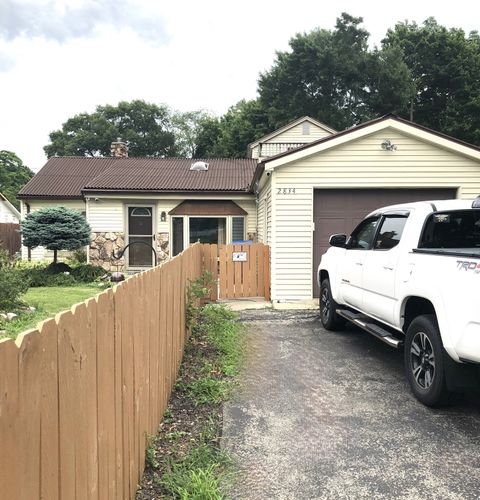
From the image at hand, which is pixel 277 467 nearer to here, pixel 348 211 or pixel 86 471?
pixel 86 471

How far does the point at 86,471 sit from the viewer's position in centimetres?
183

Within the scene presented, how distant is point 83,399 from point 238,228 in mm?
13910

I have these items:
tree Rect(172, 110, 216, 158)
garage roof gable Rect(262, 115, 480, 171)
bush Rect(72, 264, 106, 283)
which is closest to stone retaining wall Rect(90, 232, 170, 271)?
bush Rect(72, 264, 106, 283)

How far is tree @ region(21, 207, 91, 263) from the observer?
13.5 meters

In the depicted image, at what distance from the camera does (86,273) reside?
44.7 feet

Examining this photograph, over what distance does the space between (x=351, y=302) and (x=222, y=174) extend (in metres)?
12.8

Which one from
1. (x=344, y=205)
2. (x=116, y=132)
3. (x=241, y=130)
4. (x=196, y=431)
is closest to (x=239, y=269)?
(x=344, y=205)

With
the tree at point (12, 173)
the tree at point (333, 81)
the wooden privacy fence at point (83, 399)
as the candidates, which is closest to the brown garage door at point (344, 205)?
the wooden privacy fence at point (83, 399)

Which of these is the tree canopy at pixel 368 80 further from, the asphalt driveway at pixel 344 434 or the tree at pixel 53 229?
the asphalt driveway at pixel 344 434

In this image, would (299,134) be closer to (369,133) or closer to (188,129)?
(369,133)

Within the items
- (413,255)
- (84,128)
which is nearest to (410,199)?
(413,255)

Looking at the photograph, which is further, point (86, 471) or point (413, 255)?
point (413, 255)

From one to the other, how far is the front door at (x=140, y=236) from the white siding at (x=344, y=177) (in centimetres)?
733

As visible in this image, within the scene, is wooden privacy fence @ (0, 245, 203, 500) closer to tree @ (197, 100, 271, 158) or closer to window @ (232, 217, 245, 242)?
window @ (232, 217, 245, 242)
